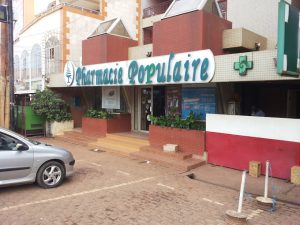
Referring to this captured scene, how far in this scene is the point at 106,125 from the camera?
13.5 meters

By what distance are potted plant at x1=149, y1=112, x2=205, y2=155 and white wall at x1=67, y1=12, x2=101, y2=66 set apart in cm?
835

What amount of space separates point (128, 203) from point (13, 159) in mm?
2626

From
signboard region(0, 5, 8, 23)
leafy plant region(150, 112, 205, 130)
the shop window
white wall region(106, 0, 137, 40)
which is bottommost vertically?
leafy plant region(150, 112, 205, 130)

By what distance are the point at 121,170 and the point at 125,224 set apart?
3849 millimetres

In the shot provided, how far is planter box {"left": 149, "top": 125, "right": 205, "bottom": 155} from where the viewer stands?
31.9ft

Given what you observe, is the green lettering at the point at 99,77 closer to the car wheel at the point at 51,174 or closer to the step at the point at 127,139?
the step at the point at 127,139

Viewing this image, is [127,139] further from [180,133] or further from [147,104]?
[180,133]

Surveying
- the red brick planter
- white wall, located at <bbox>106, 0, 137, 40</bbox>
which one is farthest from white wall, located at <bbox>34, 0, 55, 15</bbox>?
the red brick planter

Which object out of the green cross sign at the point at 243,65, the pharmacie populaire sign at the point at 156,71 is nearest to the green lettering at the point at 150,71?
the pharmacie populaire sign at the point at 156,71

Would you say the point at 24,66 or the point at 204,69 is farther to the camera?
the point at 24,66

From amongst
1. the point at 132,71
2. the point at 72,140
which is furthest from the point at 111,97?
the point at 132,71

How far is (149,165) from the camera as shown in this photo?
9586mm

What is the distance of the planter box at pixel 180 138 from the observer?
9734 mm

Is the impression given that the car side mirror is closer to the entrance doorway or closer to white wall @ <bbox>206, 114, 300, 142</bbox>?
white wall @ <bbox>206, 114, 300, 142</bbox>
